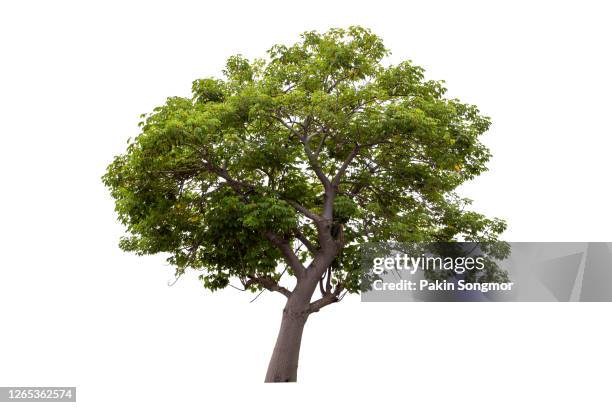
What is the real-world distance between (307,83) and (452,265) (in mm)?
4730

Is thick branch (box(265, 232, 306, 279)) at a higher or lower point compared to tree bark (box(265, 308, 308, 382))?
higher

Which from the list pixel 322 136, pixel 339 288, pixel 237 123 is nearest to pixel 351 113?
pixel 322 136

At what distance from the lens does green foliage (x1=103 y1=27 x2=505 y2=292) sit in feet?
44.9

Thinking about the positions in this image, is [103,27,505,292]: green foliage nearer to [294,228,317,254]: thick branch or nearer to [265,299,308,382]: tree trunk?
[294,228,317,254]: thick branch

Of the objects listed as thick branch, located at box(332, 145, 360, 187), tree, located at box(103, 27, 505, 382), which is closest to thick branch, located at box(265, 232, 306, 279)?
tree, located at box(103, 27, 505, 382)

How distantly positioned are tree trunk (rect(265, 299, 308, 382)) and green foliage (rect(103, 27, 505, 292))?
3.64 feet

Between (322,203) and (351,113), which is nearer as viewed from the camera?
(351,113)

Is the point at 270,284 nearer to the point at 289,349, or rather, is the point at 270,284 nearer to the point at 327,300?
the point at 327,300

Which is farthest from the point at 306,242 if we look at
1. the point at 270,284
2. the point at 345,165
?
the point at 345,165

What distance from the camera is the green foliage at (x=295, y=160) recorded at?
44.9 ft

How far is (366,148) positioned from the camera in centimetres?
1512

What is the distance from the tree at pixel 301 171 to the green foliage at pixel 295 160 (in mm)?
30

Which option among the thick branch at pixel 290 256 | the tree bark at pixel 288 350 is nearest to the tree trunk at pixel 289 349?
the tree bark at pixel 288 350

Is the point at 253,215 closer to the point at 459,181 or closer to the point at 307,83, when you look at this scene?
the point at 307,83
